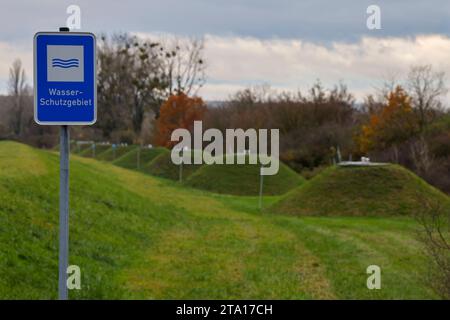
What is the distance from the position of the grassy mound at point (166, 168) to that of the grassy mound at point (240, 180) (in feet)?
18.4

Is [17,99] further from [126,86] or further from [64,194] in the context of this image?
[64,194]

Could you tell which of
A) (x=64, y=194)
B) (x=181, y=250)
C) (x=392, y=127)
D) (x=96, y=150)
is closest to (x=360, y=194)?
(x=181, y=250)

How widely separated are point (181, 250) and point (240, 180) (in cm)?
2300

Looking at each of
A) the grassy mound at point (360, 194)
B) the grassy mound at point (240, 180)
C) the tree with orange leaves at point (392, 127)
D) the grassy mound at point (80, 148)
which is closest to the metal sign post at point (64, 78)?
the grassy mound at point (360, 194)

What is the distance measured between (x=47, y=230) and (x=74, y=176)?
1069cm

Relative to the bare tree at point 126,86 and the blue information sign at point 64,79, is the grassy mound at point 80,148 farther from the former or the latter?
the blue information sign at point 64,79

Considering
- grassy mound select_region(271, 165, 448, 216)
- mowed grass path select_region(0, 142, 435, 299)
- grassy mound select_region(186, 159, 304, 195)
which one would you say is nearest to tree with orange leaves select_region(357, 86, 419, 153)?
grassy mound select_region(186, 159, 304, 195)

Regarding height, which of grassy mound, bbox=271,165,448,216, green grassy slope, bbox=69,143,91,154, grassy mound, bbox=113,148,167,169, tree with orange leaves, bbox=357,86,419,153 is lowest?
green grassy slope, bbox=69,143,91,154

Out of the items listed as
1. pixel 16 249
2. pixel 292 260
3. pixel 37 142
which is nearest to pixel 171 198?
pixel 292 260

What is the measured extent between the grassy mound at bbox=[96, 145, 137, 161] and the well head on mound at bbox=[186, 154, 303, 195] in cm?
2561

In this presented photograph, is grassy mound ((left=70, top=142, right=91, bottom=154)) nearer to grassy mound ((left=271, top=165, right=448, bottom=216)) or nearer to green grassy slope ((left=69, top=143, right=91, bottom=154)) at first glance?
green grassy slope ((left=69, top=143, right=91, bottom=154))

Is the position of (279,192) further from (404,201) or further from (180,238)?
(180,238)

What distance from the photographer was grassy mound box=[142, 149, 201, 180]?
47.0 metres

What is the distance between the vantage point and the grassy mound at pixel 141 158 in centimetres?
5641
